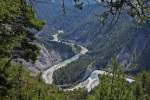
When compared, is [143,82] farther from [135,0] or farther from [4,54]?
[135,0]

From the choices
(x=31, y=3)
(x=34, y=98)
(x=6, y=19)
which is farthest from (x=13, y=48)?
(x=34, y=98)

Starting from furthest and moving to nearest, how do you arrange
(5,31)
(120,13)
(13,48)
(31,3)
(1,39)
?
(13,48) < (1,39) < (5,31) < (31,3) < (120,13)

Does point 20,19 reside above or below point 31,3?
below

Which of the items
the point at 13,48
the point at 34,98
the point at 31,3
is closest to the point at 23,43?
the point at 13,48

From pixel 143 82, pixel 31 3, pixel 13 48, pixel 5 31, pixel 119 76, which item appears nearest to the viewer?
pixel 31 3

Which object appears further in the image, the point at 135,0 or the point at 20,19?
the point at 20,19

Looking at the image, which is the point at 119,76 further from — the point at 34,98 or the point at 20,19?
the point at 20,19

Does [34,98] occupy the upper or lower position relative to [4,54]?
lower

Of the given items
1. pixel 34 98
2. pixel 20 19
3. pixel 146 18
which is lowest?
pixel 34 98

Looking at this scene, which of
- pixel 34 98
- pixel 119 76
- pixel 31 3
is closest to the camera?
pixel 31 3

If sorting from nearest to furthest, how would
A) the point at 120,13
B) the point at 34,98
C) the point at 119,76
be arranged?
1. the point at 120,13
2. the point at 119,76
3. the point at 34,98
